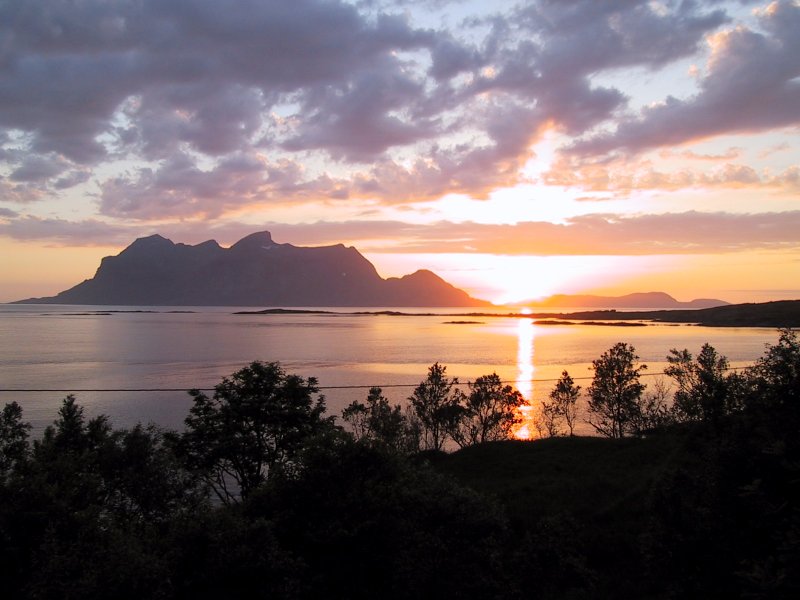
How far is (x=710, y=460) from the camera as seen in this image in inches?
566

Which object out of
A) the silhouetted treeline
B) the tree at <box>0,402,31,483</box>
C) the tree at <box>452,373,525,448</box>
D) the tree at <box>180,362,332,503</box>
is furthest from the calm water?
the silhouetted treeline

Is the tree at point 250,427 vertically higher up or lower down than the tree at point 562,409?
higher up

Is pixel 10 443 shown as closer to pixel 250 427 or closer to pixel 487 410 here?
pixel 250 427

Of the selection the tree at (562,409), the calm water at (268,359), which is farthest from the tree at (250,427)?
the tree at (562,409)

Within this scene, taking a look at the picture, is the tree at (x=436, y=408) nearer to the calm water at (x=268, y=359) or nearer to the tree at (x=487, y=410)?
the tree at (x=487, y=410)

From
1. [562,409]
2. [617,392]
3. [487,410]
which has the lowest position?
[562,409]

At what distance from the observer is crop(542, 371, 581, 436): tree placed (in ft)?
206

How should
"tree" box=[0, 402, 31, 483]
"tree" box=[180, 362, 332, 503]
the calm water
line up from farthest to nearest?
the calm water → "tree" box=[180, 362, 332, 503] → "tree" box=[0, 402, 31, 483]

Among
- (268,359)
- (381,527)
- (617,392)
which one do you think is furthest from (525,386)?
(381,527)

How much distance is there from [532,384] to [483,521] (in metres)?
78.5

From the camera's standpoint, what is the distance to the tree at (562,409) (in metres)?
62.8

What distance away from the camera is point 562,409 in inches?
2623

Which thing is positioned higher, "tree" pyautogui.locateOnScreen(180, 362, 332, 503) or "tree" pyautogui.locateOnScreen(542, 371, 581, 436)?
"tree" pyautogui.locateOnScreen(180, 362, 332, 503)

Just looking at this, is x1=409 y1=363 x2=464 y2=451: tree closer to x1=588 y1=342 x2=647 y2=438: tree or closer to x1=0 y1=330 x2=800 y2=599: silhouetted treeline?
x1=588 y1=342 x2=647 y2=438: tree
